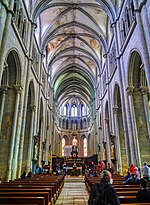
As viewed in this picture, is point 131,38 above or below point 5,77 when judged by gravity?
above

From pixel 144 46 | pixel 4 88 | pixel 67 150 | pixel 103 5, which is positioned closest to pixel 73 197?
pixel 4 88

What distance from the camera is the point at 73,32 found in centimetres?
2453

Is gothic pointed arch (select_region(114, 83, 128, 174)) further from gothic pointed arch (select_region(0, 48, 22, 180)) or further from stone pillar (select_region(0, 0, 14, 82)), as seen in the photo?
stone pillar (select_region(0, 0, 14, 82))

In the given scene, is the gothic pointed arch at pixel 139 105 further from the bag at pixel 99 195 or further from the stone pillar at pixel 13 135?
the bag at pixel 99 195

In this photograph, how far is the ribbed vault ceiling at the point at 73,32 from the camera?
61.9 feet

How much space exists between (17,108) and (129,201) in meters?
10.0

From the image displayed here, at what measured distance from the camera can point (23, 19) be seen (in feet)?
47.4

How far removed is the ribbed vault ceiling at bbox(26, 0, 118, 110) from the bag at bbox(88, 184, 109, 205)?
16863 mm

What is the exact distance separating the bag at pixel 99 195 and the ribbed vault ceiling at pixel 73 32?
16863 mm

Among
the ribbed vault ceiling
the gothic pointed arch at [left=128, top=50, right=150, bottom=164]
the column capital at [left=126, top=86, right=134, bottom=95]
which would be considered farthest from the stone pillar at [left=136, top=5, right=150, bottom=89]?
the ribbed vault ceiling

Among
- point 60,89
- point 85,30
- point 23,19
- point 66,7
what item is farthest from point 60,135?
point 23,19

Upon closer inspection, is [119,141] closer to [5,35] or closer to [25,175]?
Result: [25,175]

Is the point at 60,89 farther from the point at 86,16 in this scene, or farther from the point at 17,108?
the point at 17,108

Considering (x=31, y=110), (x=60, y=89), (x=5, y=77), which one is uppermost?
(x=60, y=89)
